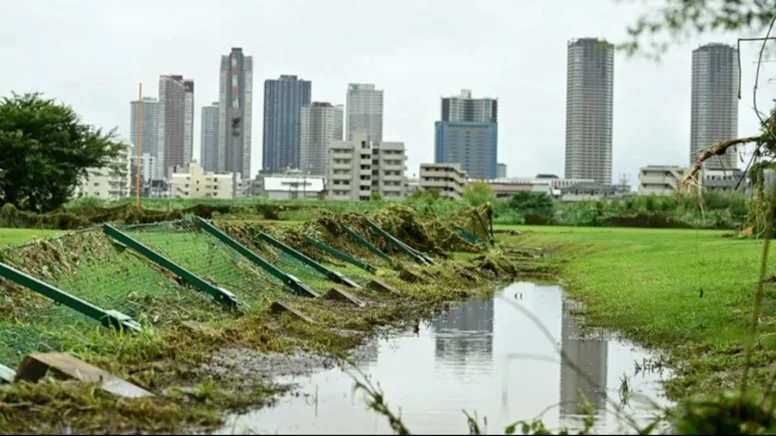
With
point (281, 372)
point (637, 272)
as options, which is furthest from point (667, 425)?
point (637, 272)

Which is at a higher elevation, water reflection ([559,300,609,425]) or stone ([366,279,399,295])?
stone ([366,279,399,295])

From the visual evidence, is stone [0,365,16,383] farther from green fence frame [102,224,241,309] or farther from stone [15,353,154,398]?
green fence frame [102,224,241,309]

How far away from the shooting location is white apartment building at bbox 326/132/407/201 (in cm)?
16712

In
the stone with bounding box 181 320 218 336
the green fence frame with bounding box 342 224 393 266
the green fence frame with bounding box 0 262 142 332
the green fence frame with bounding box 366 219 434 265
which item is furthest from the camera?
the green fence frame with bounding box 366 219 434 265

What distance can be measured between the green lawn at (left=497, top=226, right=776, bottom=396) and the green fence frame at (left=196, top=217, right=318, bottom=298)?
15.8ft

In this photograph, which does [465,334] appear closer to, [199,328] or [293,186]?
[199,328]

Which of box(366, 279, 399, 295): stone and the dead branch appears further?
box(366, 279, 399, 295): stone

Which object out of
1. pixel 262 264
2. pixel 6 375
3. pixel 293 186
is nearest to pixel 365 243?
pixel 262 264

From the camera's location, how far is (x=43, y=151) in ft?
210

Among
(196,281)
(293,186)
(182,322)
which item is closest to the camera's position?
(182,322)

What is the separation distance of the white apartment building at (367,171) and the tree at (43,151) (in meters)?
98.0

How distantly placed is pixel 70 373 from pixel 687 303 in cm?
1264

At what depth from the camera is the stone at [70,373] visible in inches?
357

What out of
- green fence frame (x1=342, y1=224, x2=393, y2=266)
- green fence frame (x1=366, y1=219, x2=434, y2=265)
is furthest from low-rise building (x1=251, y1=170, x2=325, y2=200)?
green fence frame (x1=342, y1=224, x2=393, y2=266)
